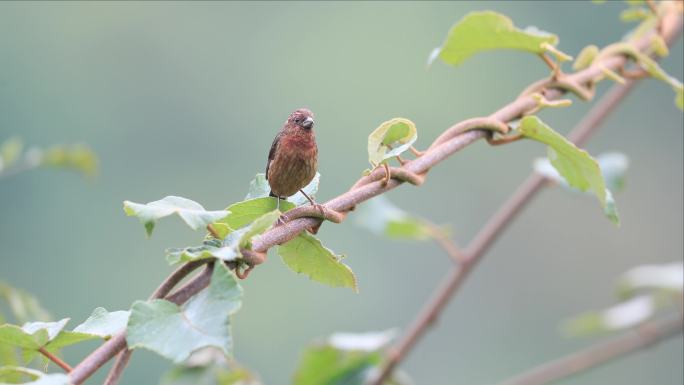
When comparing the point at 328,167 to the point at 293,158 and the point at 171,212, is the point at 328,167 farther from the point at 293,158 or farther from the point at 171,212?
the point at 171,212

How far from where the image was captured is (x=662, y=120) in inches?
542

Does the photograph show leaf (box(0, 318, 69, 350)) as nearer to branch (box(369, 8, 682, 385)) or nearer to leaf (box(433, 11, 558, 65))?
leaf (box(433, 11, 558, 65))

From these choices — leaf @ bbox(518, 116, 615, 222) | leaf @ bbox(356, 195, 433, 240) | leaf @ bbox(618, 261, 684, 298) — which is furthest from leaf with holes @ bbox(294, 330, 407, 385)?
leaf @ bbox(518, 116, 615, 222)

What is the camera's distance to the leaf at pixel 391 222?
261cm

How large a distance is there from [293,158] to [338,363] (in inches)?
41.0

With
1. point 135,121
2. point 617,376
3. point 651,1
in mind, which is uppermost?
point 651,1

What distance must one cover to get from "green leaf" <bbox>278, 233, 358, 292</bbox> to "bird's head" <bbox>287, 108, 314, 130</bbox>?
0.50 metres

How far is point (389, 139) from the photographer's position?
1.26 metres

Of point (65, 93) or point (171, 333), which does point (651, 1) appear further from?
point (65, 93)

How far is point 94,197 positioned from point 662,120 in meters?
8.19

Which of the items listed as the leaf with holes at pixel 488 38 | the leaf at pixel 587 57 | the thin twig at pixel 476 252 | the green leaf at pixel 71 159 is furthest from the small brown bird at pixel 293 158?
the green leaf at pixel 71 159

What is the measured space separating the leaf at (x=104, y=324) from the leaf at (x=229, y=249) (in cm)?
8

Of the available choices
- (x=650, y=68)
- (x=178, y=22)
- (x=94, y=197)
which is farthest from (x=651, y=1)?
(x=178, y=22)

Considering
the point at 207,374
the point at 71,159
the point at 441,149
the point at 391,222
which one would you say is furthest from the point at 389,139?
the point at 71,159
